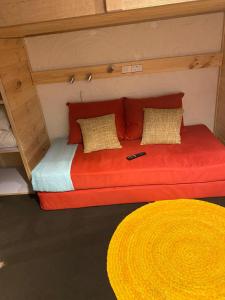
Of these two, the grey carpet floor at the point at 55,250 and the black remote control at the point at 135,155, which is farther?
the black remote control at the point at 135,155

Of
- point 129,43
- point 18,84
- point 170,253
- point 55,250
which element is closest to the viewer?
point 170,253

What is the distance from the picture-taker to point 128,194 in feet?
6.63

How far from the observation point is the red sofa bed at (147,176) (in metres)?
1.89

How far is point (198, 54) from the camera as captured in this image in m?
2.27

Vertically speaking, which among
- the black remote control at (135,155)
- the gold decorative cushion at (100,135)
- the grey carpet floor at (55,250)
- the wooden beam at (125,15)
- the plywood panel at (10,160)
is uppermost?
the wooden beam at (125,15)

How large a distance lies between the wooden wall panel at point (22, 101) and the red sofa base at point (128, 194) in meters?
0.41

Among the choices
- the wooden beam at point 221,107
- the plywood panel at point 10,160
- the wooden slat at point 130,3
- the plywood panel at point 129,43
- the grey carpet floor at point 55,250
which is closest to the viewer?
the wooden slat at point 130,3

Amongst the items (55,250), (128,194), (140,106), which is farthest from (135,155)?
(55,250)

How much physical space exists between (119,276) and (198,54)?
210cm

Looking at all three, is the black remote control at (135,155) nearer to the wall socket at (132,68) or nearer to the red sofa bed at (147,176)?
the red sofa bed at (147,176)

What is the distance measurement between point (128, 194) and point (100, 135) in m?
0.63

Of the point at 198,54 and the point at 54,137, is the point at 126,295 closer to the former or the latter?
the point at 54,137

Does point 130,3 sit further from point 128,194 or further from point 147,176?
point 128,194

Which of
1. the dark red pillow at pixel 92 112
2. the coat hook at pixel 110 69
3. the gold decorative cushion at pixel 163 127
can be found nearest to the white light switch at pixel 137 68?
the coat hook at pixel 110 69
